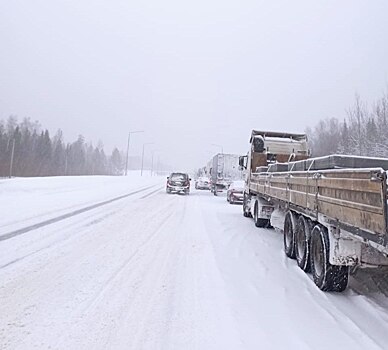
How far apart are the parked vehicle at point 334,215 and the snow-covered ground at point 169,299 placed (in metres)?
0.43

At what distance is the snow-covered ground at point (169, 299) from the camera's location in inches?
136

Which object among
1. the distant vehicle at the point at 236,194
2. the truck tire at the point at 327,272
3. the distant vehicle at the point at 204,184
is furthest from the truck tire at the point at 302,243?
the distant vehicle at the point at 204,184

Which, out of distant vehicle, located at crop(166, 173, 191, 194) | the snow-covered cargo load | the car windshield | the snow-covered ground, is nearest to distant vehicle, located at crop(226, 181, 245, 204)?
distant vehicle, located at crop(166, 173, 191, 194)

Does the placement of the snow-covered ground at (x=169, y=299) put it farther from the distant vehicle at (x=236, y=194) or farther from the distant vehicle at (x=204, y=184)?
the distant vehicle at (x=204, y=184)

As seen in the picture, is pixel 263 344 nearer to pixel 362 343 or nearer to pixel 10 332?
pixel 362 343

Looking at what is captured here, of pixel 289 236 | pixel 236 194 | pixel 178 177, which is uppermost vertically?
pixel 178 177

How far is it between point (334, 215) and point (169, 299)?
247cm

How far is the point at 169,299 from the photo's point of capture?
4488mm

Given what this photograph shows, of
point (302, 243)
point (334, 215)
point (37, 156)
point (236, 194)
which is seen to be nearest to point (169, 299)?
point (334, 215)

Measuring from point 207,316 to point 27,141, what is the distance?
83.6 m

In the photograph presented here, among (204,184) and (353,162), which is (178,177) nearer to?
(204,184)

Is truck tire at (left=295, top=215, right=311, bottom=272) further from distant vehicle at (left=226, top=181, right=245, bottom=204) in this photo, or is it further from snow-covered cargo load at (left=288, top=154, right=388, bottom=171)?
distant vehicle at (left=226, top=181, right=245, bottom=204)

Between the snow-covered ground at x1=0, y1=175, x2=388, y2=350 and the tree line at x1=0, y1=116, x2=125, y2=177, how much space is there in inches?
1776

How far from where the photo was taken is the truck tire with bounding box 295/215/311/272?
5973mm
